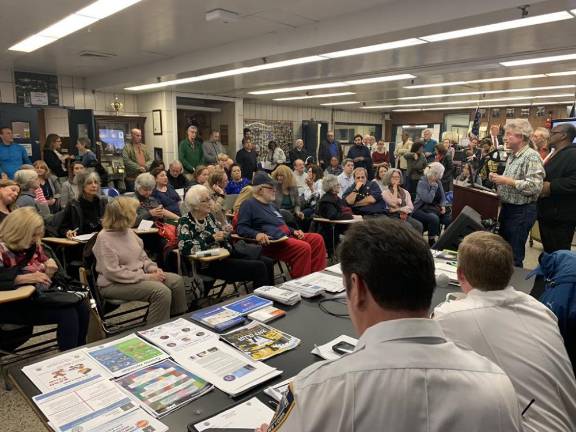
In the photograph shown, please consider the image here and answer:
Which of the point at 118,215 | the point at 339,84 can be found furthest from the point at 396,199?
the point at 339,84

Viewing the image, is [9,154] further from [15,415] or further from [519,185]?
[519,185]

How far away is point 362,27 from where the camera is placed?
454cm

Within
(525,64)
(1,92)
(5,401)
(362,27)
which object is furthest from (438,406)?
(1,92)

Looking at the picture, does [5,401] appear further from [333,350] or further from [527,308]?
[527,308]

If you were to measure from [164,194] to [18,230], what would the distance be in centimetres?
245

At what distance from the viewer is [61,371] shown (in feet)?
5.02

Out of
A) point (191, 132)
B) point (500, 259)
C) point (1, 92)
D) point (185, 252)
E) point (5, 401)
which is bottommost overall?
point (5, 401)

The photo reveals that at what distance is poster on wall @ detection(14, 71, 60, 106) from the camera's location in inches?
316

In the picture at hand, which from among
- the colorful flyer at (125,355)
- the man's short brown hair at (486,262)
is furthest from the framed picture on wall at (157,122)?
the man's short brown hair at (486,262)

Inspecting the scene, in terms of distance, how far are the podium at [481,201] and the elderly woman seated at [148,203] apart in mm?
3087

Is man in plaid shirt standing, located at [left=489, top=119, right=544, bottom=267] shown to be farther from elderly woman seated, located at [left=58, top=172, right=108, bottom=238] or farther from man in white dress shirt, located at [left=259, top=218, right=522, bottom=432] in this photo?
elderly woman seated, located at [left=58, top=172, right=108, bottom=238]

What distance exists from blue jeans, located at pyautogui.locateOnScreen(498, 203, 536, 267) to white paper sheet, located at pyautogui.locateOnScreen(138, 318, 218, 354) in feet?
9.41

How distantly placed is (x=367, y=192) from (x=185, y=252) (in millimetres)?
2855

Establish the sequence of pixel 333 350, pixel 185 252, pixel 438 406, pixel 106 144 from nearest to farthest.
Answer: pixel 438 406, pixel 333 350, pixel 185 252, pixel 106 144
